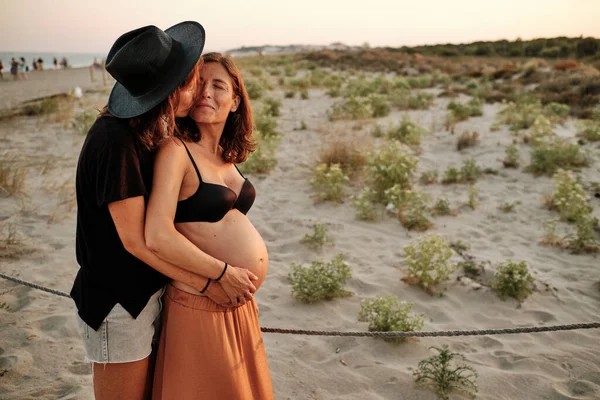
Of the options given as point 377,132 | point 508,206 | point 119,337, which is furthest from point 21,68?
point 119,337

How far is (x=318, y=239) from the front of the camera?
5.49 m

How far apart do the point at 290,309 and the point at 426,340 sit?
1.22 meters

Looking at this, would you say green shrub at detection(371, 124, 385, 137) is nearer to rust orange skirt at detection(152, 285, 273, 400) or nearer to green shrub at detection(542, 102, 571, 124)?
green shrub at detection(542, 102, 571, 124)

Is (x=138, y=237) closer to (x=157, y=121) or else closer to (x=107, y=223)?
(x=107, y=223)

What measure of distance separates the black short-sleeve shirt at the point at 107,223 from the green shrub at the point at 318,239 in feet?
11.8

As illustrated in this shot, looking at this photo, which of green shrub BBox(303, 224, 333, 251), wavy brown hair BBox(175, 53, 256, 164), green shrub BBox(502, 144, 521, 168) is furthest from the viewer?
green shrub BBox(502, 144, 521, 168)

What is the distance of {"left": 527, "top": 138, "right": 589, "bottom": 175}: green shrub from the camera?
7.73 meters

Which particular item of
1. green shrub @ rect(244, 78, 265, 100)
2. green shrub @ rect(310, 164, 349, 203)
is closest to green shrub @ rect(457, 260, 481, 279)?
green shrub @ rect(310, 164, 349, 203)

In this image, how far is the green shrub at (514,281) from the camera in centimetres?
448

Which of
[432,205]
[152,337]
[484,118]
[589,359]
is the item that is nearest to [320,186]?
[432,205]

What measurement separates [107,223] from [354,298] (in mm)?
3119

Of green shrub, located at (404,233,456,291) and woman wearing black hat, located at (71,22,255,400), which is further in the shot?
green shrub, located at (404,233,456,291)

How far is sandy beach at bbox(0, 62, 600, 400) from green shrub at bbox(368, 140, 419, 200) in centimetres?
54

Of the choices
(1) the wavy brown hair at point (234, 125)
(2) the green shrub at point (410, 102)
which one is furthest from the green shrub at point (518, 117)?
(1) the wavy brown hair at point (234, 125)
